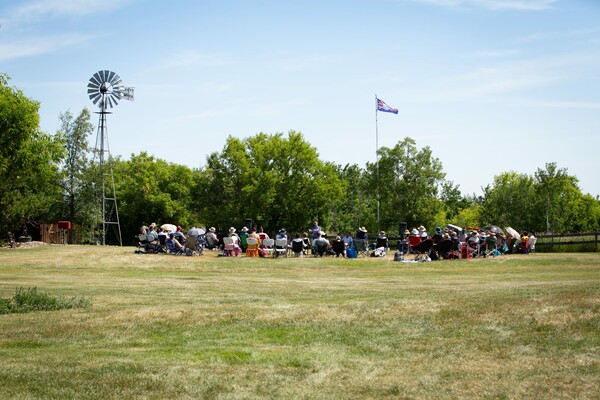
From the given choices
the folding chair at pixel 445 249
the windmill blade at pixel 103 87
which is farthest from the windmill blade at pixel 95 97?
the folding chair at pixel 445 249

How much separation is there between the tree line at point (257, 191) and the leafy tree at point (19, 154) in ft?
0.29

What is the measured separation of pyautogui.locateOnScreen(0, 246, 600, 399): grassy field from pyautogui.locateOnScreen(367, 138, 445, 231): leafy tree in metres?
47.2

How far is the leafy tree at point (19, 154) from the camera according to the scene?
43.9m

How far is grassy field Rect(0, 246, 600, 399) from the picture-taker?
9078 mm

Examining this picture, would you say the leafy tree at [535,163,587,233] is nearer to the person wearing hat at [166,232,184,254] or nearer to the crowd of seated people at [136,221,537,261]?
the crowd of seated people at [136,221,537,261]

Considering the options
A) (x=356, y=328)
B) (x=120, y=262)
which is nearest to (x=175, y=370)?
(x=356, y=328)

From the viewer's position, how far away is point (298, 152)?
7325 cm

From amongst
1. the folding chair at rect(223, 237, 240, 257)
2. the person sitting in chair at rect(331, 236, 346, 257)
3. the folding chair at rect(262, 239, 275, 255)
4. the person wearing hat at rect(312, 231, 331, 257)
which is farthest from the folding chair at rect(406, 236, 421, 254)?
the folding chair at rect(223, 237, 240, 257)

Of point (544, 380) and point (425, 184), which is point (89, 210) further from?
point (544, 380)

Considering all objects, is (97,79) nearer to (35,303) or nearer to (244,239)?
(244,239)

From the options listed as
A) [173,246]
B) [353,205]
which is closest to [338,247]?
[173,246]

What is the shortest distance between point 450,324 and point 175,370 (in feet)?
16.7

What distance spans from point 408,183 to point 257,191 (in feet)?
46.7

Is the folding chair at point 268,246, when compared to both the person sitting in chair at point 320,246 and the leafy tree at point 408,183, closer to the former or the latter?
the person sitting in chair at point 320,246
